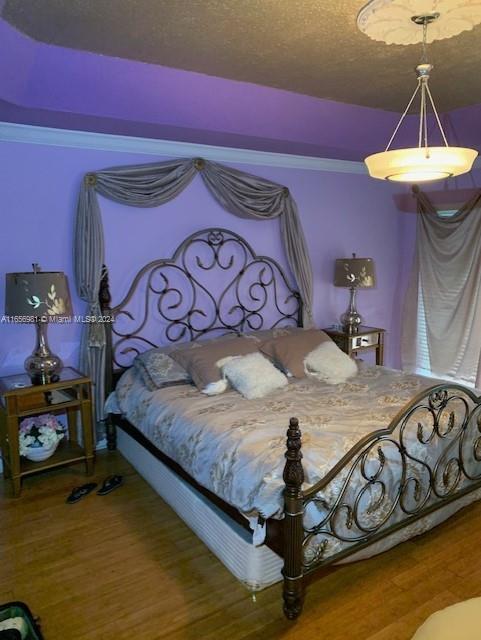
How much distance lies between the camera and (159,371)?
10.9 feet

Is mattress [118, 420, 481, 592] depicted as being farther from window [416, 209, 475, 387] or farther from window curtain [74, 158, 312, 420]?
window [416, 209, 475, 387]

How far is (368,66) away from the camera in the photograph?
2807 mm

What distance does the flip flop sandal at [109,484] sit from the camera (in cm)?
311

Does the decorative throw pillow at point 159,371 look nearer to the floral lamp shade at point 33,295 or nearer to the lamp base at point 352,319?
the floral lamp shade at point 33,295

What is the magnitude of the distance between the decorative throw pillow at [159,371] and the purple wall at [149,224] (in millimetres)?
575

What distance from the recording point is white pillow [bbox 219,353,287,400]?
10.2 ft

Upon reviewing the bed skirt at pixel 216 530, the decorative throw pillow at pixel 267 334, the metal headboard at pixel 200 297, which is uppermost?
the metal headboard at pixel 200 297

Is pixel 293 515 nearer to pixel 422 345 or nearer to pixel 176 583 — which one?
pixel 176 583

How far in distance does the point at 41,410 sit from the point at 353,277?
2945 millimetres

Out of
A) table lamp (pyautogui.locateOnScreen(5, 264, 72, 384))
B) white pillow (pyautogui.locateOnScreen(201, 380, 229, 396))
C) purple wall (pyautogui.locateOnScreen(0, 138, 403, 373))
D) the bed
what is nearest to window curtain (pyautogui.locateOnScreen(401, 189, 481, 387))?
purple wall (pyautogui.locateOnScreen(0, 138, 403, 373))

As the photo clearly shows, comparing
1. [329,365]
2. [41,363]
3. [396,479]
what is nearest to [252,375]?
[329,365]

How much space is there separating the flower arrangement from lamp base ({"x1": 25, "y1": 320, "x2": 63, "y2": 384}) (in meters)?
0.34

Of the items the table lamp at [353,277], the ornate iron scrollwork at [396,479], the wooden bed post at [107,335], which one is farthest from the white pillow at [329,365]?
the wooden bed post at [107,335]

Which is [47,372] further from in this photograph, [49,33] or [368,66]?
[368,66]
